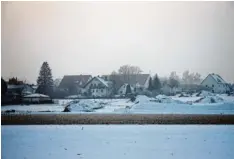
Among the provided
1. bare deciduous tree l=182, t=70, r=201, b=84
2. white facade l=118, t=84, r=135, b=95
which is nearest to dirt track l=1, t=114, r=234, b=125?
white facade l=118, t=84, r=135, b=95

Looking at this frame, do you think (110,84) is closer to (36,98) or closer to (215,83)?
(36,98)

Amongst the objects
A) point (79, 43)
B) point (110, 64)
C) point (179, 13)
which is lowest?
point (110, 64)

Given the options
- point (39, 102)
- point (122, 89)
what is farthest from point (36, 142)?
point (122, 89)

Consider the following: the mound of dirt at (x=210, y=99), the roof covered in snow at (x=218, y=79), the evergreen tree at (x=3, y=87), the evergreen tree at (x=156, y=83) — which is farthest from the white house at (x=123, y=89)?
the evergreen tree at (x=3, y=87)

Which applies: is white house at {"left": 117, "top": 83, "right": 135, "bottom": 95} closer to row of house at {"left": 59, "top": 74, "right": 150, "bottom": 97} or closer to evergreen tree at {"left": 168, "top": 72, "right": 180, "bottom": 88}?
row of house at {"left": 59, "top": 74, "right": 150, "bottom": 97}

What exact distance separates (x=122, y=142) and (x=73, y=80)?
67 cm

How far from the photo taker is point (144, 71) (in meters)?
2.66

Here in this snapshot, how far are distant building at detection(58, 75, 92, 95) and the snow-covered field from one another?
0.09 m

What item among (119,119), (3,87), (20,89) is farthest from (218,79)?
(3,87)

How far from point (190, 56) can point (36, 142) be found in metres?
1.50

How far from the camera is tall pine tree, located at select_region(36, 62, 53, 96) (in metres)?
2.69

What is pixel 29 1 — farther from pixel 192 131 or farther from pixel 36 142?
pixel 192 131

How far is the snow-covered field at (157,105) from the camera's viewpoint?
2.64 m

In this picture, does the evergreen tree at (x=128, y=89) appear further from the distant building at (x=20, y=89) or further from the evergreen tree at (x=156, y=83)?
the distant building at (x=20, y=89)
